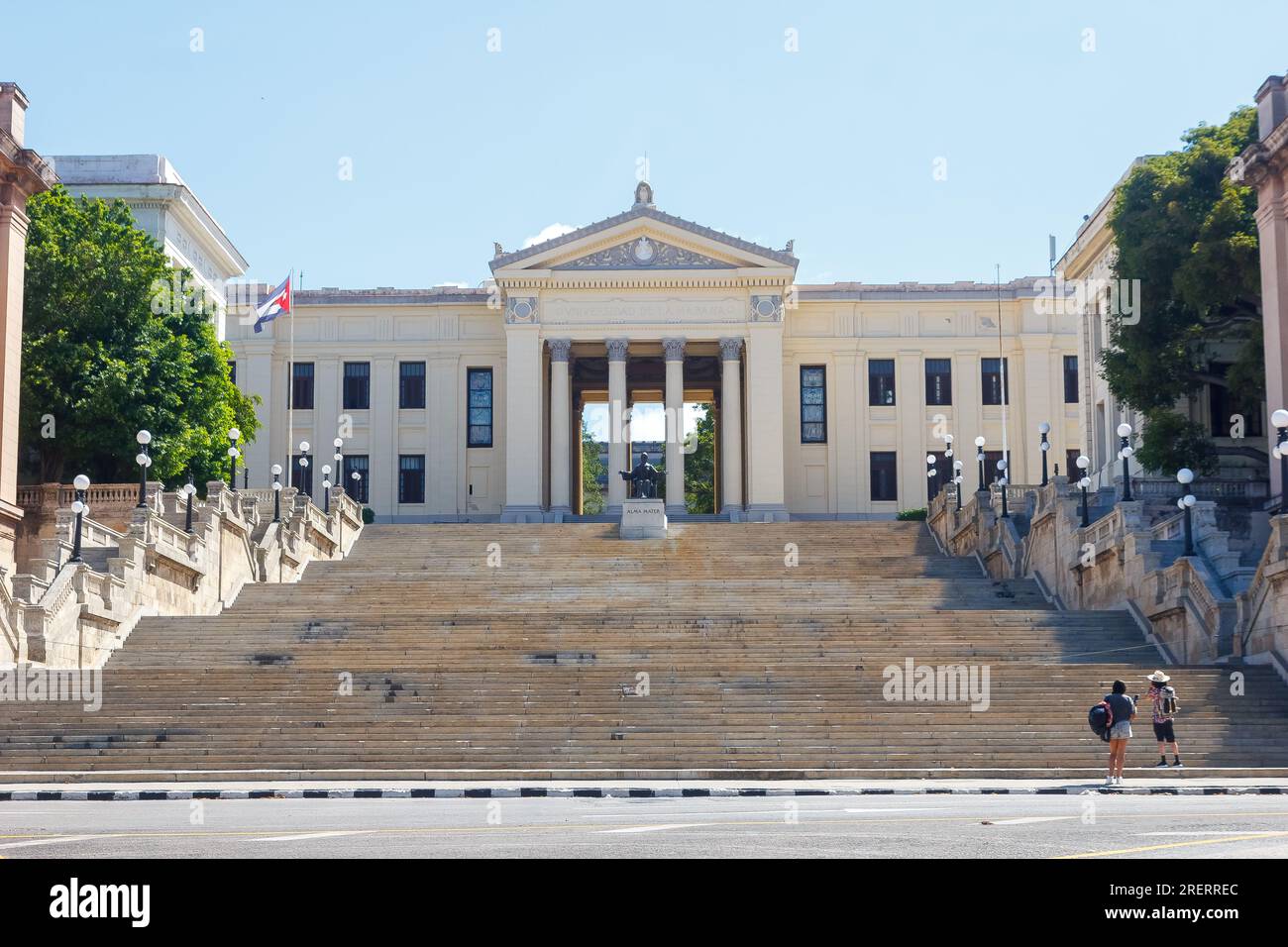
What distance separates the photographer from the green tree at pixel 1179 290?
44.4 metres

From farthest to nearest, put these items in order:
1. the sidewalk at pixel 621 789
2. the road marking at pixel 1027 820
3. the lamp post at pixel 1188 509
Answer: the lamp post at pixel 1188 509, the sidewalk at pixel 621 789, the road marking at pixel 1027 820

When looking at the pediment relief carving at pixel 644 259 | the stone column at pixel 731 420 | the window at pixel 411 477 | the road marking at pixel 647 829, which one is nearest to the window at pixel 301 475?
the window at pixel 411 477

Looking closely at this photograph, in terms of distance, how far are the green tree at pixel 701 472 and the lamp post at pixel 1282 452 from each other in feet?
174

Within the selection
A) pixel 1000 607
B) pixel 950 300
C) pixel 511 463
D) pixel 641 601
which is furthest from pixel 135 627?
pixel 950 300

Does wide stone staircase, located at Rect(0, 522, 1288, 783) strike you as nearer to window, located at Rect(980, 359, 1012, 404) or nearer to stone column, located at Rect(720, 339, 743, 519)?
stone column, located at Rect(720, 339, 743, 519)

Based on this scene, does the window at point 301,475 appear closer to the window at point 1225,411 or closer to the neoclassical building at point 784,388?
the neoclassical building at point 784,388

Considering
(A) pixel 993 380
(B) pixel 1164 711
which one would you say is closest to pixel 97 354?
(B) pixel 1164 711

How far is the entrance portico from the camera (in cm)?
6888

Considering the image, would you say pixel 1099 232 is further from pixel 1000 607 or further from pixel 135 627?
pixel 135 627

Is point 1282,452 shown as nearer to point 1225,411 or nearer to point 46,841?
point 1225,411

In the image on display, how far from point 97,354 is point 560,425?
24.3m

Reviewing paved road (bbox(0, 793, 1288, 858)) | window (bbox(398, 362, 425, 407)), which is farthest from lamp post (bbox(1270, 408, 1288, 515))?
window (bbox(398, 362, 425, 407))

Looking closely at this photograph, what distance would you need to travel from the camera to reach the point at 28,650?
31.4 m

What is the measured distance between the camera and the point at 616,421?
6750 centimetres
